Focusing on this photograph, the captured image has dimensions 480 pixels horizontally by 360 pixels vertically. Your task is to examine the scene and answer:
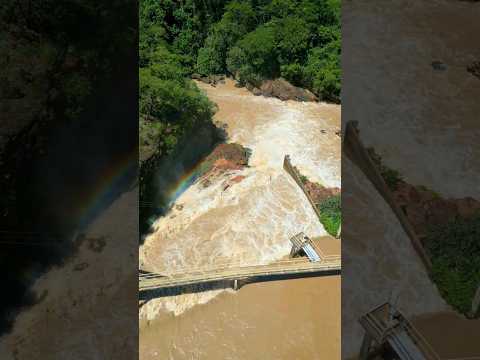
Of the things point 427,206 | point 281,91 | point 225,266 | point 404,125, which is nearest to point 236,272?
point 225,266

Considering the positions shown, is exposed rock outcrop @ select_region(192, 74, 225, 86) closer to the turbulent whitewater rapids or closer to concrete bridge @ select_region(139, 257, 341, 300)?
the turbulent whitewater rapids

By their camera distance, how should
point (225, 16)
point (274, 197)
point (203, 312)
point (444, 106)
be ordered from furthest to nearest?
point (225, 16) → point (274, 197) → point (444, 106) → point (203, 312)

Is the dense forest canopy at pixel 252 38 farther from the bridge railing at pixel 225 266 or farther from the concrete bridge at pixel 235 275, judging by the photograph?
the concrete bridge at pixel 235 275

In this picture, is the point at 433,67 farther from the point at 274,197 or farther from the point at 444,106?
the point at 274,197

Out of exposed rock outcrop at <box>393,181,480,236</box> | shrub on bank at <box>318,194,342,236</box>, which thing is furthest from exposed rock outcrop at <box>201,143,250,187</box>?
exposed rock outcrop at <box>393,181,480,236</box>

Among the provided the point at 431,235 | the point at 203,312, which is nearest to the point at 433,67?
the point at 431,235

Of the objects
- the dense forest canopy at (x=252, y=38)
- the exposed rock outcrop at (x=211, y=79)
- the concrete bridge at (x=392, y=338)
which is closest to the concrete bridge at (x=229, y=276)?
the concrete bridge at (x=392, y=338)
